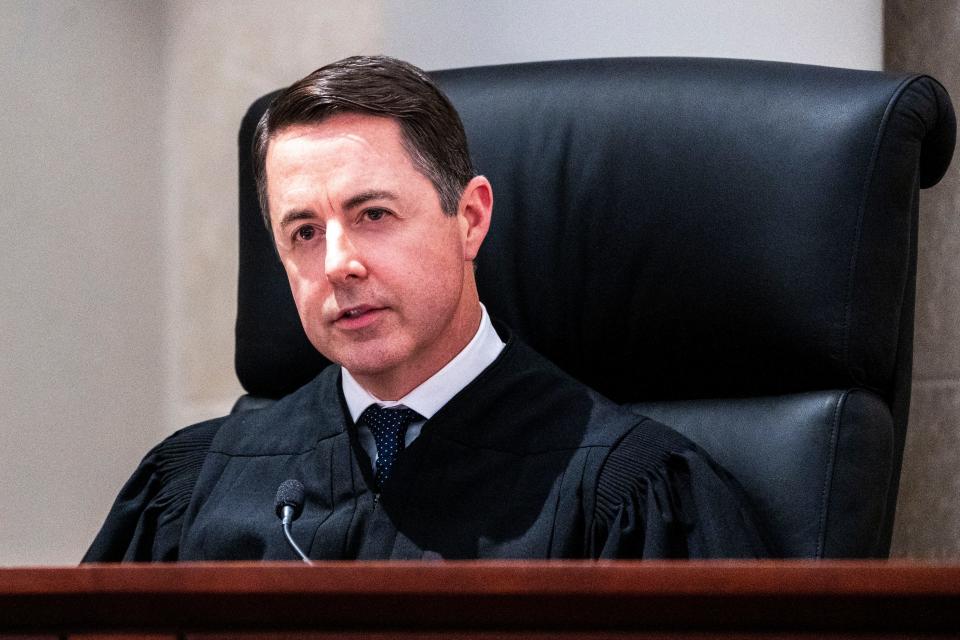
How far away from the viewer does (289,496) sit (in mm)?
1386

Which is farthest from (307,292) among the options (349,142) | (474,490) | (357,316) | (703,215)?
(703,215)

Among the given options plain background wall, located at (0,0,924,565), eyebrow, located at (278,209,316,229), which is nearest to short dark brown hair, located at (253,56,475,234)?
eyebrow, located at (278,209,316,229)

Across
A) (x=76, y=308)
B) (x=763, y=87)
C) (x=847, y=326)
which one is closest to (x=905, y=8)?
(x=763, y=87)

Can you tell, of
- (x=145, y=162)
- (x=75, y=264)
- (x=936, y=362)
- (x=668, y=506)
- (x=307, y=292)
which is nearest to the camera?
(x=668, y=506)

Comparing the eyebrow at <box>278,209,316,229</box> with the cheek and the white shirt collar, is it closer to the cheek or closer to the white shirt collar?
the cheek

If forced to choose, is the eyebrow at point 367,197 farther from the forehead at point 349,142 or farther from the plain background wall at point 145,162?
the plain background wall at point 145,162

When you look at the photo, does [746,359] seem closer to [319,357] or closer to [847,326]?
[847,326]

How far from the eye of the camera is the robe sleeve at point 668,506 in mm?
1329

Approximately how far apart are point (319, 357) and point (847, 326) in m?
0.71

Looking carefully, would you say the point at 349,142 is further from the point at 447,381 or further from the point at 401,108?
the point at 447,381

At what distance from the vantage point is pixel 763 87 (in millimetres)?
1430

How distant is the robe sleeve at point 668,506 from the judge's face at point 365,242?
0.28 metres

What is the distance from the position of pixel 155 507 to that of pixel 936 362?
1189 mm

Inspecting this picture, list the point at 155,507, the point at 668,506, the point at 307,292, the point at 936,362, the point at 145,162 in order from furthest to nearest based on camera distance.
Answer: the point at 145,162 → the point at 936,362 → the point at 155,507 → the point at 307,292 → the point at 668,506
